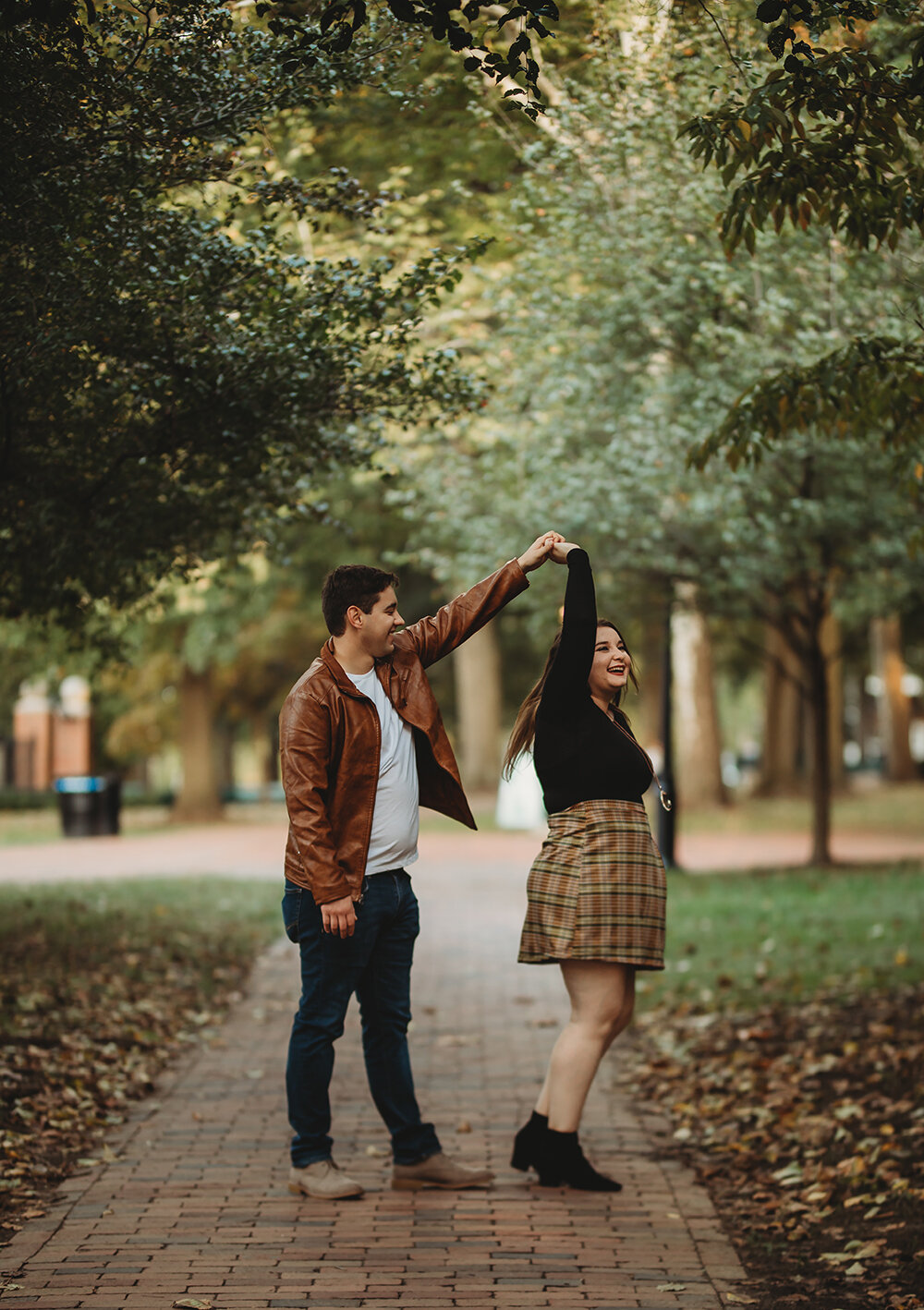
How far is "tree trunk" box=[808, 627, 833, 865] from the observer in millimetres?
15438

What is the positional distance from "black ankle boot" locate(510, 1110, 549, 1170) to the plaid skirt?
621 mm

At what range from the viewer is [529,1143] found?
509 centimetres

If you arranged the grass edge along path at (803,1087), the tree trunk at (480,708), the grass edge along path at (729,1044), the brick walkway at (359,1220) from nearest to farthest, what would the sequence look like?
the brick walkway at (359,1220) → the grass edge along path at (803,1087) → the grass edge along path at (729,1044) → the tree trunk at (480,708)

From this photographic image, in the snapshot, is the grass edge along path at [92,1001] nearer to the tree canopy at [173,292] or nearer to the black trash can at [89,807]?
the tree canopy at [173,292]

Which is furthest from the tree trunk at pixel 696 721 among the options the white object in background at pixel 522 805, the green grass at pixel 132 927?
the green grass at pixel 132 927

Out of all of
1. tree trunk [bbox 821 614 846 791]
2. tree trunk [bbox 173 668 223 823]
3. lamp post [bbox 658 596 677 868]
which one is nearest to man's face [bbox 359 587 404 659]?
lamp post [bbox 658 596 677 868]

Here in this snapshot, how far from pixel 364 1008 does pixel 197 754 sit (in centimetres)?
2173

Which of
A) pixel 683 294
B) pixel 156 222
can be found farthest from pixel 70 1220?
pixel 683 294

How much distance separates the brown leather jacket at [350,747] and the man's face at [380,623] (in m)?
0.13

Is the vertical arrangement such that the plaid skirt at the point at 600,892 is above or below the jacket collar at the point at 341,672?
below

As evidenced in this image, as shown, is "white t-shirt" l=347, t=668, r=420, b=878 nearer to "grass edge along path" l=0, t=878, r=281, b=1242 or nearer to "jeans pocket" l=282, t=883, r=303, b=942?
"jeans pocket" l=282, t=883, r=303, b=942

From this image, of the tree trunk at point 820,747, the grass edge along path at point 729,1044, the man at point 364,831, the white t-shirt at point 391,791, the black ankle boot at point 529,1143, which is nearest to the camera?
the man at point 364,831

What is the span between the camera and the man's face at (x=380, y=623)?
15.6 feet

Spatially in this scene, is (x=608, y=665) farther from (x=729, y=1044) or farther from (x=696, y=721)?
(x=696, y=721)
